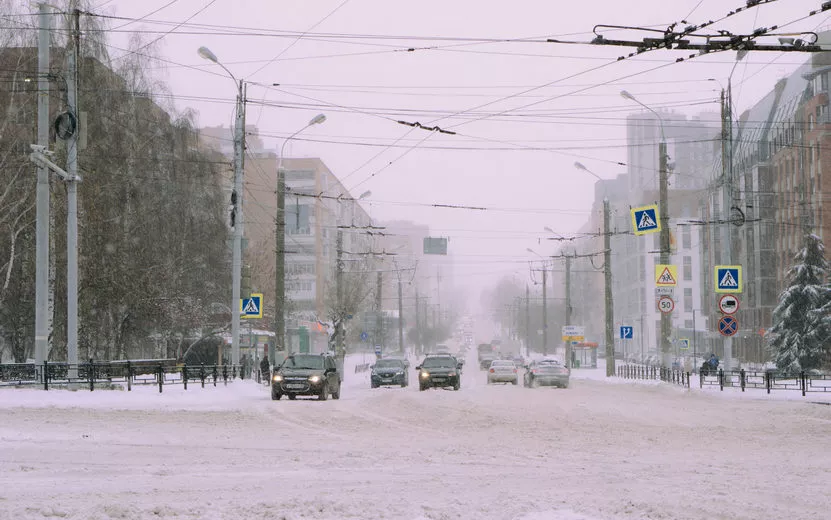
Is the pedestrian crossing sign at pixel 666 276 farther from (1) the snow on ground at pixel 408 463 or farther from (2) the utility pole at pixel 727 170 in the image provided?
(1) the snow on ground at pixel 408 463

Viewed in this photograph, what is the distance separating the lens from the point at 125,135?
4438 centimetres

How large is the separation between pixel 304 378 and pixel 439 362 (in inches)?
488

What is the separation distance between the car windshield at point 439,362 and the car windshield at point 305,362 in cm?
1058

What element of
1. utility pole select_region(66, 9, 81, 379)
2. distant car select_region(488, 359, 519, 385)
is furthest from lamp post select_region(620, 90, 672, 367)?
utility pole select_region(66, 9, 81, 379)

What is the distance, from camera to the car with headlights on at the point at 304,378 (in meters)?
32.1

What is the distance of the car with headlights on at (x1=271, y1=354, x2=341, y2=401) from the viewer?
32.1 meters

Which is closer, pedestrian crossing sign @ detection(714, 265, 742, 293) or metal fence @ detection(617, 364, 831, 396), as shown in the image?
pedestrian crossing sign @ detection(714, 265, 742, 293)

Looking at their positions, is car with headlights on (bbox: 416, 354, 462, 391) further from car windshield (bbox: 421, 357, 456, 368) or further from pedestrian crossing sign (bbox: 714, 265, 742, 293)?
pedestrian crossing sign (bbox: 714, 265, 742, 293)

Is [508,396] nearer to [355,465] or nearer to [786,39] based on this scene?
[786,39]

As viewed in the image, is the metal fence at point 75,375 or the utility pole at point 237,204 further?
the utility pole at point 237,204

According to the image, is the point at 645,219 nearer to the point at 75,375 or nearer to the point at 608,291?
the point at 608,291

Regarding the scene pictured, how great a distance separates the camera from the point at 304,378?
32156 mm

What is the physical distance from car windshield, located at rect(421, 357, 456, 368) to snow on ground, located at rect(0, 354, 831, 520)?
678 inches

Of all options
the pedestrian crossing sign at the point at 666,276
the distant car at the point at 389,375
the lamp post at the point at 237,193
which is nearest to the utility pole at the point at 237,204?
the lamp post at the point at 237,193
